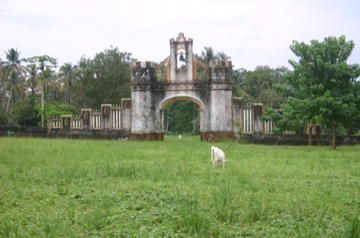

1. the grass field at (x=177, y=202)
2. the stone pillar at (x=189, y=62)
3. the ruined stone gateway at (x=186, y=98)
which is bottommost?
the grass field at (x=177, y=202)

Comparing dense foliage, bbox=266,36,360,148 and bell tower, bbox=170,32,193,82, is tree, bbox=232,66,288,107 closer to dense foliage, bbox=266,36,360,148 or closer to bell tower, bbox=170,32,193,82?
bell tower, bbox=170,32,193,82

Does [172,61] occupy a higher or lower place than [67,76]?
lower

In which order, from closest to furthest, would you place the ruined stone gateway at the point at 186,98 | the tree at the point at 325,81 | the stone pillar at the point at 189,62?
the tree at the point at 325,81, the ruined stone gateway at the point at 186,98, the stone pillar at the point at 189,62

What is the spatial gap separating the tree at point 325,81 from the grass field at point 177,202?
9.16m

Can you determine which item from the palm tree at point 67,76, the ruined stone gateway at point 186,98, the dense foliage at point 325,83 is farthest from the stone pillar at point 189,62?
the palm tree at point 67,76

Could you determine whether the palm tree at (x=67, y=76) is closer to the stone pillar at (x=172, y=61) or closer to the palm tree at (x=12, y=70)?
the palm tree at (x=12, y=70)

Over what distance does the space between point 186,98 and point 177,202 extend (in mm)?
21879

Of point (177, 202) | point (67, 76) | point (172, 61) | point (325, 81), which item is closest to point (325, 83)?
point (325, 81)

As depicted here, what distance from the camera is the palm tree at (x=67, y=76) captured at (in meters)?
55.6

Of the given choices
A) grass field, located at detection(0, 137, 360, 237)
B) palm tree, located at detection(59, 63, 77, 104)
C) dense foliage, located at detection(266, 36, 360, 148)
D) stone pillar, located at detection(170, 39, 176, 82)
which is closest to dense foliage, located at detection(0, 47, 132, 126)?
palm tree, located at detection(59, 63, 77, 104)

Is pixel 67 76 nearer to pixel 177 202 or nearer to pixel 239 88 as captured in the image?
pixel 239 88

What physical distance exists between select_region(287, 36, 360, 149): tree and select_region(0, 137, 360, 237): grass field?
30.1ft

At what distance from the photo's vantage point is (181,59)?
2870 cm

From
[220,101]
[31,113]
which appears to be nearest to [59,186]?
[220,101]
